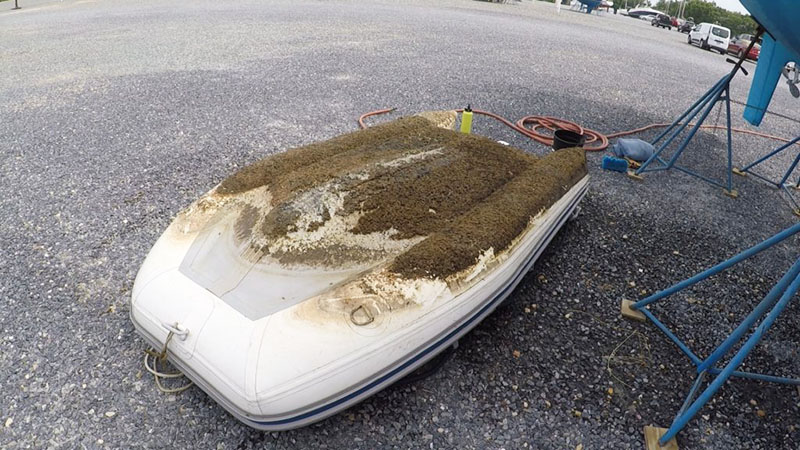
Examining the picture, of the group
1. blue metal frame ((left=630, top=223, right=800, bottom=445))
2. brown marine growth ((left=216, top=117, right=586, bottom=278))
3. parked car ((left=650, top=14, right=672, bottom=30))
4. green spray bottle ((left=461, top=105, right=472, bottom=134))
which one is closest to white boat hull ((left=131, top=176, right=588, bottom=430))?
brown marine growth ((left=216, top=117, right=586, bottom=278))

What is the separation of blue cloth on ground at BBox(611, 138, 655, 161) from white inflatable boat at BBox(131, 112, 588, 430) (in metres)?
2.63

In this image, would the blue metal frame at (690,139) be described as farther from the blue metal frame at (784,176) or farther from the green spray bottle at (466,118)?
the green spray bottle at (466,118)

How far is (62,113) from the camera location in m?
5.84

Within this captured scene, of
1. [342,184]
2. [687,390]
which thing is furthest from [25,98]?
[687,390]

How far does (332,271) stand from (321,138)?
11.2 feet

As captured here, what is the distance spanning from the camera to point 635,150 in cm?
546

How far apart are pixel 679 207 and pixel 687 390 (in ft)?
8.39

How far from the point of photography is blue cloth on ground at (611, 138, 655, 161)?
215 inches

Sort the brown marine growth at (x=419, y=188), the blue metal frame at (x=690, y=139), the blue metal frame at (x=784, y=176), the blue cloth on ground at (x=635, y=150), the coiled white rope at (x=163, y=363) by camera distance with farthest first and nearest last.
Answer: the blue cloth on ground at (x=635, y=150)
the blue metal frame at (x=784, y=176)
the blue metal frame at (x=690, y=139)
the brown marine growth at (x=419, y=188)
the coiled white rope at (x=163, y=363)

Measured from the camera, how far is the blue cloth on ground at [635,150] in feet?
17.9

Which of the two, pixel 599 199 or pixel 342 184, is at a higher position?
pixel 342 184

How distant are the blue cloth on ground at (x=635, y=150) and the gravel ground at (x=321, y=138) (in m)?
0.36

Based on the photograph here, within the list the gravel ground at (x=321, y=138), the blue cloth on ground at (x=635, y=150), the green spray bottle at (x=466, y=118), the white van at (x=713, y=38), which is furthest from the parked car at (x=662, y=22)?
the green spray bottle at (x=466, y=118)

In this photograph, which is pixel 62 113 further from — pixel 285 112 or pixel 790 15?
pixel 790 15
